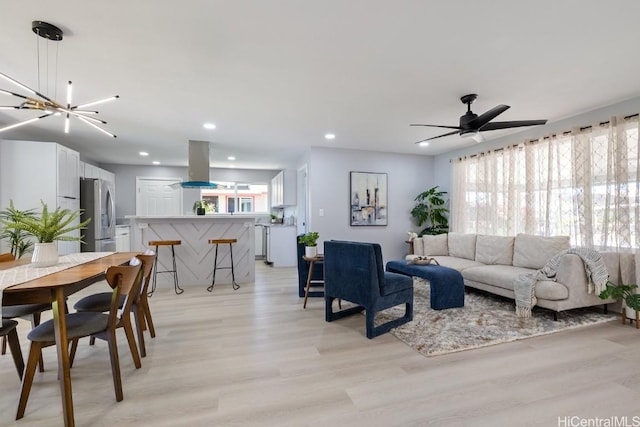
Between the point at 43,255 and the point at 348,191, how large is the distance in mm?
4469

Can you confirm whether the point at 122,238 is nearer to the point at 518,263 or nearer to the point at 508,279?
the point at 508,279

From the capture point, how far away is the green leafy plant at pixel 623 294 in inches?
115

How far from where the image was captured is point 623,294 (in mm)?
2996

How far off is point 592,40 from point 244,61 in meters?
2.71

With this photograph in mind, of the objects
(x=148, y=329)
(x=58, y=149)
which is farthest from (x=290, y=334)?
(x=58, y=149)

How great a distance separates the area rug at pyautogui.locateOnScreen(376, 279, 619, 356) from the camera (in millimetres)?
2543

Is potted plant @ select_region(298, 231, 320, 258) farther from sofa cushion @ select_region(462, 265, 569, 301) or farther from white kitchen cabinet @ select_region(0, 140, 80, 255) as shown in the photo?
white kitchen cabinet @ select_region(0, 140, 80, 255)

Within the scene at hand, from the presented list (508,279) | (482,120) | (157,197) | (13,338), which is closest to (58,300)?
(13,338)

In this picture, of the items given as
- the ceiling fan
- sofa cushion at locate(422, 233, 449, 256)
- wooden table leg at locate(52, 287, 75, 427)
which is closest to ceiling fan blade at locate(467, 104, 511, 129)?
the ceiling fan

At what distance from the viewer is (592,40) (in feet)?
7.23

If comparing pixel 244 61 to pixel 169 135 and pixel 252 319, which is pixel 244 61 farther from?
pixel 169 135

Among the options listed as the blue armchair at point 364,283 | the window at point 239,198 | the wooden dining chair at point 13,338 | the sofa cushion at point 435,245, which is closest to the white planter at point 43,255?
the wooden dining chair at point 13,338

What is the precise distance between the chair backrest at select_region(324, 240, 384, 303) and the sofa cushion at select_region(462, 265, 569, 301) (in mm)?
1784

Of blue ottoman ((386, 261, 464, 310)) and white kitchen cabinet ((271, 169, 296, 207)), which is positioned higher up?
white kitchen cabinet ((271, 169, 296, 207))
